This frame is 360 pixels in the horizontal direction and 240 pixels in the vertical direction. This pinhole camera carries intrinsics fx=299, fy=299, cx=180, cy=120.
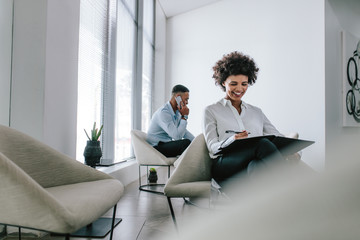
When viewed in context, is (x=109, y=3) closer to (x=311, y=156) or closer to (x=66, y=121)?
(x=66, y=121)

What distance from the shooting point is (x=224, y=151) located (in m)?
1.70

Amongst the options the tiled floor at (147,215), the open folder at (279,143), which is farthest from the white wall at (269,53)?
the open folder at (279,143)

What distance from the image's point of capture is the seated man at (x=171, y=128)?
3264 millimetres

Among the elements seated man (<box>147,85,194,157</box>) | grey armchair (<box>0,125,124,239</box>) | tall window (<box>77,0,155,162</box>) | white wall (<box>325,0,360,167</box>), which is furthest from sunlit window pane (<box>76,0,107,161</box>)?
white wall (<box>325,0,360,167</box>)

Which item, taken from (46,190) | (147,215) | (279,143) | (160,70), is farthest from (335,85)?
(46,190)

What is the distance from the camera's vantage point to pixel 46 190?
108cm

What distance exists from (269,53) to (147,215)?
4.14 metres

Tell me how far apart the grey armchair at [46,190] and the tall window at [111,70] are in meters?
1.32

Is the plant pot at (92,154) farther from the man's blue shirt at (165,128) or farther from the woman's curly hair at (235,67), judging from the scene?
the woman's curly hair at (235,67)

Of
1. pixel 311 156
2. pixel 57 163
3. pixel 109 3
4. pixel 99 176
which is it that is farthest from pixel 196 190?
pixel 311 156

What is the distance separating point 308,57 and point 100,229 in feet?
14.4

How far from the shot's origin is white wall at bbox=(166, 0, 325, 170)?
4.84m

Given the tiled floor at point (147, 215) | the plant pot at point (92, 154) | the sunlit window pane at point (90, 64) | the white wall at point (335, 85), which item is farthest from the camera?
the white wall at point (335, 85)

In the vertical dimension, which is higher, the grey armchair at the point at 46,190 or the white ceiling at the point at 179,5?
the white ceiling at the point at 179,5
